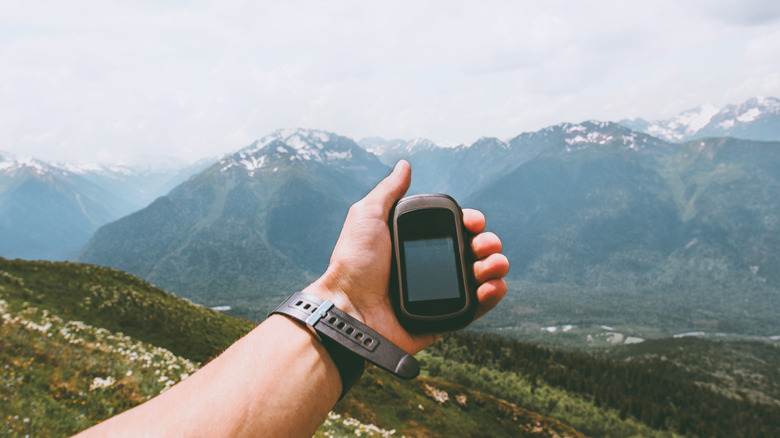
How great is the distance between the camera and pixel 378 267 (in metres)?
5.95

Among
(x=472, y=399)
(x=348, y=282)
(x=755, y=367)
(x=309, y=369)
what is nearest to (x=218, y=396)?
(x=309, y=369)

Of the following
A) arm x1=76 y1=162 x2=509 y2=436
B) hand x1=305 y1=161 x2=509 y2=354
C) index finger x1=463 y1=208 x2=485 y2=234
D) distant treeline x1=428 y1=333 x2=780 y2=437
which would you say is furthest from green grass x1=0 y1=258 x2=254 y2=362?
distant treeline x1=428 y1=333 x2=780 y2=437

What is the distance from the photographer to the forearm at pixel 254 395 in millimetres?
3012

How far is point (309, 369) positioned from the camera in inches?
146

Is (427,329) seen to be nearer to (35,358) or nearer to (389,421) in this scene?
(35,358)

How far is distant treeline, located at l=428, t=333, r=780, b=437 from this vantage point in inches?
3757

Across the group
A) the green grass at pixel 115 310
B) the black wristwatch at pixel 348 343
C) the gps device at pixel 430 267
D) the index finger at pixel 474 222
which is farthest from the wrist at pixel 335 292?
the green grass at pixel 115 310

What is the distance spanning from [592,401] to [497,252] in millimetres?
111833

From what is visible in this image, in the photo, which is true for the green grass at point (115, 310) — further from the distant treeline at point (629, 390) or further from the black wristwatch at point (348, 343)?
the distant treeline at point (629, 390)

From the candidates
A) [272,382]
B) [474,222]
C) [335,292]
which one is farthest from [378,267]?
[272,382]

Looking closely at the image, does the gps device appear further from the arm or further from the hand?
the arm

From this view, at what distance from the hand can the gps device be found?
0.48 feet

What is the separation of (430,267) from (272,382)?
9.90 feet

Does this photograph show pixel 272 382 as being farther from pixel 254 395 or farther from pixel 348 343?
pixel 348 343
